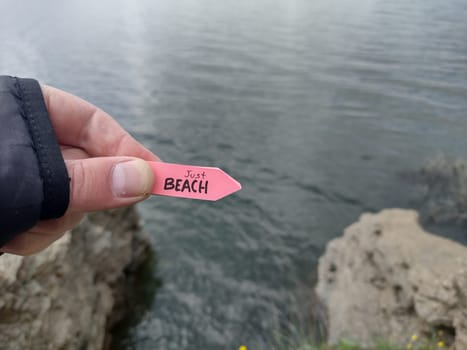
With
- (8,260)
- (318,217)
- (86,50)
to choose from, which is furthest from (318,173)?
(86,50)

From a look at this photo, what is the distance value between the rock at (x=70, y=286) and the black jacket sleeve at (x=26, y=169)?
1.95 metres

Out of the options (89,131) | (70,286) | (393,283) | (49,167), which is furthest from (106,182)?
(393,283)

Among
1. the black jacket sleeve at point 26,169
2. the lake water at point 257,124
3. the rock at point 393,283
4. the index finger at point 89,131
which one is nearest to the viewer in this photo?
the black jacket sleeve at point 26,169

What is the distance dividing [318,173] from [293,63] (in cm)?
1015

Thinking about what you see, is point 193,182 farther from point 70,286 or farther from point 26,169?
point 70,286

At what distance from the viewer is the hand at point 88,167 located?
2004 mm

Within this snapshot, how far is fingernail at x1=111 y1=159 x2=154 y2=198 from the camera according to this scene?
81.0 inches

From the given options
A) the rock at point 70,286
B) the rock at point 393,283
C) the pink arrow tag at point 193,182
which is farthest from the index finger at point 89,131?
the rock at point 393,283

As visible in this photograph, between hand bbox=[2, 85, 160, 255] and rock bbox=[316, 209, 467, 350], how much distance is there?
3.81m

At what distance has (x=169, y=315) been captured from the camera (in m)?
6.10

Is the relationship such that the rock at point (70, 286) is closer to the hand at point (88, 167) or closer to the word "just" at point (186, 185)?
the hand at point (88, 167)

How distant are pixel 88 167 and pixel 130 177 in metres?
0.21

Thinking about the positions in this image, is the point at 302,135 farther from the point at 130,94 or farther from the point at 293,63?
the point at 293,63

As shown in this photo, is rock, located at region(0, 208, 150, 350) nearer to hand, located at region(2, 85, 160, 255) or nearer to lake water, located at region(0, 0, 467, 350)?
lake water, located at region(0, 0, 467, 350)
